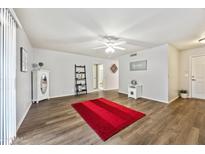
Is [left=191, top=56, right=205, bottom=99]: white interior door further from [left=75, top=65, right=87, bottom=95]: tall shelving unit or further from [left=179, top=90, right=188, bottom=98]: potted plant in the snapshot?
[left=75, top=65, right=87, bottom=95]: tall shelving unit

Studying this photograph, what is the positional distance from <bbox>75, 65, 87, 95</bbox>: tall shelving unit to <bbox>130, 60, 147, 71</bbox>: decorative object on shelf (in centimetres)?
288

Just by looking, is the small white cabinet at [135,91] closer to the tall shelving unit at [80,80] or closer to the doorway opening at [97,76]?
the tall shelving unit at [80,80]

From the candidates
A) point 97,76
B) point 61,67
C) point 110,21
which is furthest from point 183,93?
point 61,67

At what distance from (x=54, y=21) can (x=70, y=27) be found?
0.39 m

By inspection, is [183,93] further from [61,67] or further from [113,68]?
[61,67]

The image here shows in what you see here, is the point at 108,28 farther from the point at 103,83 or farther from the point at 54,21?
the point at 103,83

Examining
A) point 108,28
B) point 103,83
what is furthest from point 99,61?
point 108,28

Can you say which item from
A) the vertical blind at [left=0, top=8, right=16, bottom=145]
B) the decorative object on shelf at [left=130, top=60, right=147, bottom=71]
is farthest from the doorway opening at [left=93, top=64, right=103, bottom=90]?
the vertical blind at [left=0, top=8, right=16, bottom=145]

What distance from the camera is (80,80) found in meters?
6.17

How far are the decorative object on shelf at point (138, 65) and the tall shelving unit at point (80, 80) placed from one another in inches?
113

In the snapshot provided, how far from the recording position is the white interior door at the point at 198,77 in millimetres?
4512

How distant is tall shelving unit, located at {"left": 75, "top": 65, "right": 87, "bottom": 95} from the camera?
19.4 ft

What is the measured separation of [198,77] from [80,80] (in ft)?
19.5

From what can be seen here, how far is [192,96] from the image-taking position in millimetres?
4871
